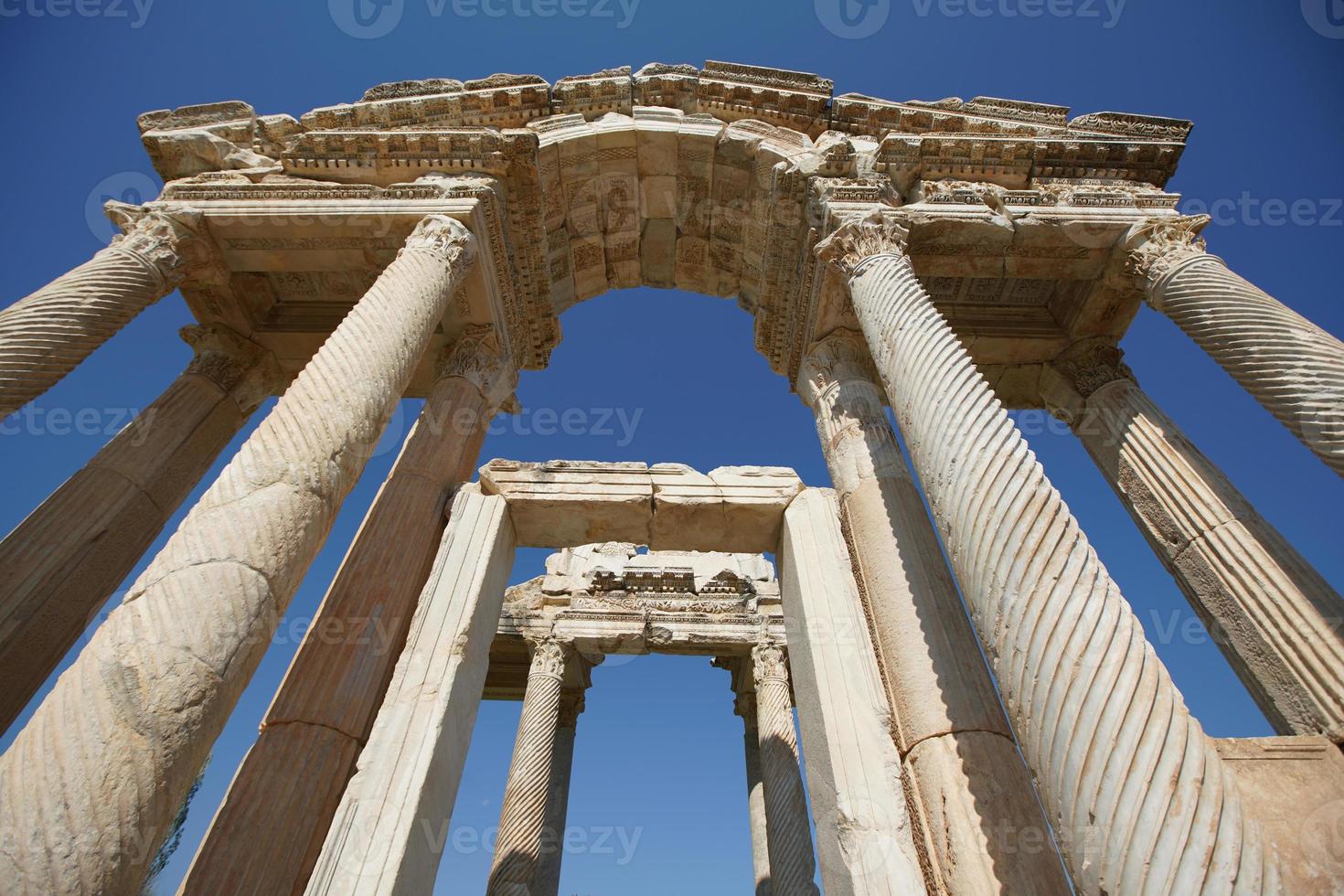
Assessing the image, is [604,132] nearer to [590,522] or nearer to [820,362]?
[820,362]

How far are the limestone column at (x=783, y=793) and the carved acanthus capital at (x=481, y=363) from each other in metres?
8.74

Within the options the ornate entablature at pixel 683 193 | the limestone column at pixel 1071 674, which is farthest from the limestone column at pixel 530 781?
the limestone column at pixel 1071 674

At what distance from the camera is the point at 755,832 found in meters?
15.2

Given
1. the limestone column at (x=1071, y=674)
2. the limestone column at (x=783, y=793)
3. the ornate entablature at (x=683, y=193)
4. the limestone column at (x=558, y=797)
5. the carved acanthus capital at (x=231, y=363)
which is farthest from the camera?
the limestone column at (x=558, y=797)

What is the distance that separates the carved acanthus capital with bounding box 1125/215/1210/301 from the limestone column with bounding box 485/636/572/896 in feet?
40.7

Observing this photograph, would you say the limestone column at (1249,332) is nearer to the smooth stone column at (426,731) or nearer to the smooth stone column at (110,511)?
the smooth stone column at (426,731)

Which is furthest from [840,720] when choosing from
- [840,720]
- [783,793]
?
[783,793]

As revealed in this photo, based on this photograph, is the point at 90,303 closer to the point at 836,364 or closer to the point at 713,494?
the point at 713,494

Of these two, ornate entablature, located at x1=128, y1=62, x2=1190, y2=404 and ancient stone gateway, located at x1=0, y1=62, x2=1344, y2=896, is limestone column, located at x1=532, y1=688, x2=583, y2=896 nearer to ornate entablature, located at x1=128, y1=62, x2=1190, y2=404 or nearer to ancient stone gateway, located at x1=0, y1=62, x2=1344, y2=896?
ancient stone gateway, located at x1=0, y1=62, x2=1344, y2=896

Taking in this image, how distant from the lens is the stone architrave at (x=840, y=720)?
4.59m

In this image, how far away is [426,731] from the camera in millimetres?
5105

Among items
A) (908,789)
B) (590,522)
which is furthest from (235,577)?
(908,789)

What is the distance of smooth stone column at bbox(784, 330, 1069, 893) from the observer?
4559 mm

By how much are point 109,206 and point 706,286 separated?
8.19m
